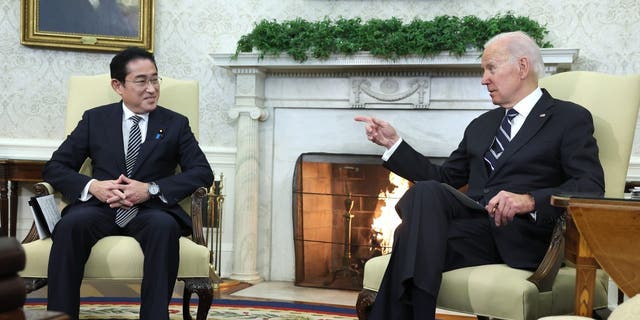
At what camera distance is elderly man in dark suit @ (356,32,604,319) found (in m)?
2.51

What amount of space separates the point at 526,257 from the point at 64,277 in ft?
5.69

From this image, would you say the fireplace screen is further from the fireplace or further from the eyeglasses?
the eyeglasses

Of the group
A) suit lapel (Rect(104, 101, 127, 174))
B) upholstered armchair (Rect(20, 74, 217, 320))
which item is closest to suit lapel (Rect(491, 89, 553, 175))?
upholstered armchair (Rect(20, 74, 217, 320))

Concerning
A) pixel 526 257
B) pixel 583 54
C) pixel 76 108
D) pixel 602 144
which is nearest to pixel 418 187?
pixel 526 257

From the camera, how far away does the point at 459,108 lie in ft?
16.2

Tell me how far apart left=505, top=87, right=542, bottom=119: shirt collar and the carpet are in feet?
5.14

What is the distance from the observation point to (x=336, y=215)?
515cm

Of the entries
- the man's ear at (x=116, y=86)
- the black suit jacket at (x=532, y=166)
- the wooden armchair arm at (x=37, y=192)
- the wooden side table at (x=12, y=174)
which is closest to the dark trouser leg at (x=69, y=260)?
the wooden armchair arm at (x=37, y=192)

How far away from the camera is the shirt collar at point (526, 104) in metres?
3.04

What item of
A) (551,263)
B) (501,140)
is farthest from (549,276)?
(501,140)

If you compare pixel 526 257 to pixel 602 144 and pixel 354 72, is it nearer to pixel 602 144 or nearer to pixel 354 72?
pixel 602 144

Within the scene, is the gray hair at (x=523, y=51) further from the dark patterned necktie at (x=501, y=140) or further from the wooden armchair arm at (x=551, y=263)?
the wooden armchair arm at (x=551, y=263)

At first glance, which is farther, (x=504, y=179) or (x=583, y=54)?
(x=583, y=54)

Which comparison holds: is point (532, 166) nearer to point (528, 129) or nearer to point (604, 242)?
Answer: point (528, 129)
